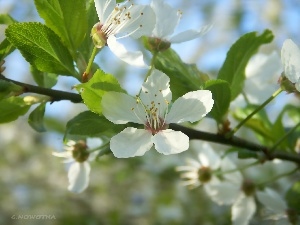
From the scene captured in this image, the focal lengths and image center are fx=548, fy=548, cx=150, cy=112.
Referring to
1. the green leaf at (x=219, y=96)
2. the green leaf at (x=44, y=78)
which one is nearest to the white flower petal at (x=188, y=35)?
the green leaf at (x=219, y=96)

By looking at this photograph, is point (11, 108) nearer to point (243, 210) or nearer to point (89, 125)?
point (89, 125)

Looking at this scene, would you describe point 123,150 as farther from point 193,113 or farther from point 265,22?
point 265,22

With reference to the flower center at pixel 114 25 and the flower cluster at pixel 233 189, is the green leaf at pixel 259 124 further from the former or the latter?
the flower center at pixel 114 25

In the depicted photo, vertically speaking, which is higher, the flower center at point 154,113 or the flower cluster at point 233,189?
the flower center at point 154,113

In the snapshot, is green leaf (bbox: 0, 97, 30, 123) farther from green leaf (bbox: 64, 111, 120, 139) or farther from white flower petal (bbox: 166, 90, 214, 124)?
white flower petal (bbox: 166, 90, 214, 124)

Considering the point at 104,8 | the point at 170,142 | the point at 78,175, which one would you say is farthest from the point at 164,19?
the point at 78,175

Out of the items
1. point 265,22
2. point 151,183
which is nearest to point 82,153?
point 151,183
